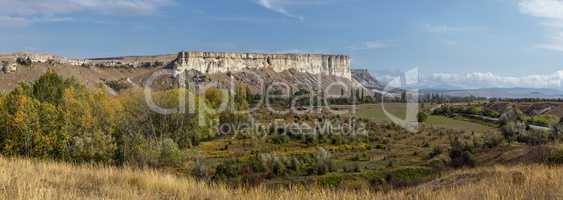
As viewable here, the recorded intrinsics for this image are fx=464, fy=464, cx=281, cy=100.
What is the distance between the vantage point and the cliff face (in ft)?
506

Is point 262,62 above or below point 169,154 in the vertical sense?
above

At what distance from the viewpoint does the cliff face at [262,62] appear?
154m

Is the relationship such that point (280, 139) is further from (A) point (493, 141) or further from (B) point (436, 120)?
(B) point (436, 120)

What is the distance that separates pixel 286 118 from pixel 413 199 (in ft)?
237

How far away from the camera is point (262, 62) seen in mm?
172250

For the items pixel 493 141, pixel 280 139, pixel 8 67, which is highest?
pixel 8 67

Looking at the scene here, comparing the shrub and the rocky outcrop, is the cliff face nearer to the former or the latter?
the rocky outcrop

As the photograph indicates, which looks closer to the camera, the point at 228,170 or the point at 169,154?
the point at 169,154

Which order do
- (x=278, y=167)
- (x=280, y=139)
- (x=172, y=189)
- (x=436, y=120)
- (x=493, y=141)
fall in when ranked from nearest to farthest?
(x=172, y=189) < (x=278, y=167) < (x=493, y=141) < (x=280, y=139) < (x=436, y=120)

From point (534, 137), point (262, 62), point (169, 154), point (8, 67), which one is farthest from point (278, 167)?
point (262, 62)

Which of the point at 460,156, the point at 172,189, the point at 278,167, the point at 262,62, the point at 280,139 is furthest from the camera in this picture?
the point at 262,62

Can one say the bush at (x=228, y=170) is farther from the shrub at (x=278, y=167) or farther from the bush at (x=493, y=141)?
the bush at (x=493, y=141)

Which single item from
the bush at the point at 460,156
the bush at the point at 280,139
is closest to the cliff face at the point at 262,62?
the bush at the point at 280,139

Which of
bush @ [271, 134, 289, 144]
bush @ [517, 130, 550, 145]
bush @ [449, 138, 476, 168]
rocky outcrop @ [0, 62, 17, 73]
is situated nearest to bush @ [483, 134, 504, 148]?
bush @ [517, 130, 550, 145]
